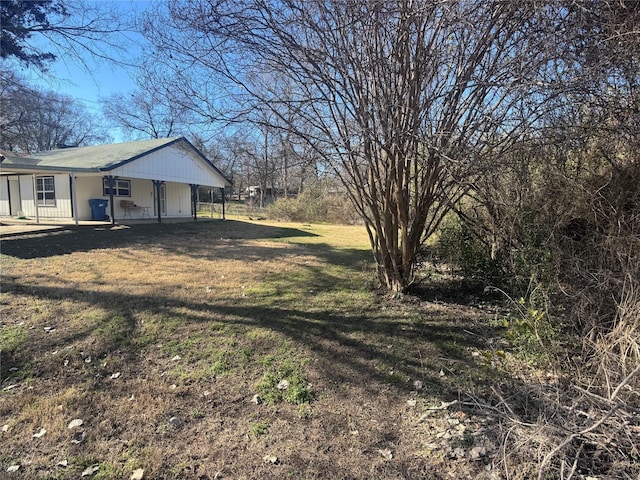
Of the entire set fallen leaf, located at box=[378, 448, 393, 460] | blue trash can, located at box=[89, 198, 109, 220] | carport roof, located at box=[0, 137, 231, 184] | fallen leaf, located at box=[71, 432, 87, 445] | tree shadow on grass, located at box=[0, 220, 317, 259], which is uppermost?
carport roof, located at box=[0, 137, 231, 184]

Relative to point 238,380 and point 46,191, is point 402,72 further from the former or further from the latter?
point 46,191

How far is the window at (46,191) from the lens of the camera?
55.8 feet

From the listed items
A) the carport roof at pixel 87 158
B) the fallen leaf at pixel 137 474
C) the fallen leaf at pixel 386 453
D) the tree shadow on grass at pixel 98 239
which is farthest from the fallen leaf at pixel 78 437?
the carport roof at pixel 87 158

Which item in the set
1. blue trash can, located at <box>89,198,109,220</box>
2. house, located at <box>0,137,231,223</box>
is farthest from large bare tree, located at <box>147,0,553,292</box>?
blue trash can, located at <box>89,198,109,220</box>

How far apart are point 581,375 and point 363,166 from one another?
3.71 metres

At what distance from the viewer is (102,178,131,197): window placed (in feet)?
58.2

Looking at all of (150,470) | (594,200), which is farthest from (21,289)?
(594,200)

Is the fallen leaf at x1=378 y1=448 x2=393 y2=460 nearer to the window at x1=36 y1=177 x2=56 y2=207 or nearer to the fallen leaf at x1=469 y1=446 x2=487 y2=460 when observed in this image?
the fallen leaf at x1=469 y1=446 x2=487 y2=460

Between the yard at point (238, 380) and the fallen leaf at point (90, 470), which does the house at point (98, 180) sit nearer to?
the yard at point (238, 380)

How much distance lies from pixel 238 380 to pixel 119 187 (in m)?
18.0

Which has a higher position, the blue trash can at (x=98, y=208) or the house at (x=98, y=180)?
the house at (x=98, y=180)

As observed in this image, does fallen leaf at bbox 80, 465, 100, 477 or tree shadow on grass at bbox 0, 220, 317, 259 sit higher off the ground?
tree shadow on grass at bbox 0, 220, 317, 259

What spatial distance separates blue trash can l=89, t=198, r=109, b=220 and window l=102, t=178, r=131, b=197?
27.1 inches

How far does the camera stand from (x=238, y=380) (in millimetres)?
3445
